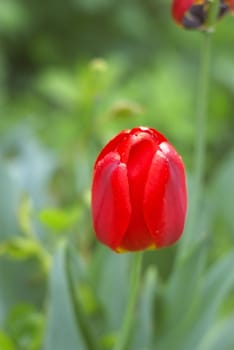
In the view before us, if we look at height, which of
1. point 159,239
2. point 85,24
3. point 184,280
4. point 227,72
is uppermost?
point 85,24

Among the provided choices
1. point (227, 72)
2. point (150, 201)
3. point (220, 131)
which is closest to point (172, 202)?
point (150, 201)

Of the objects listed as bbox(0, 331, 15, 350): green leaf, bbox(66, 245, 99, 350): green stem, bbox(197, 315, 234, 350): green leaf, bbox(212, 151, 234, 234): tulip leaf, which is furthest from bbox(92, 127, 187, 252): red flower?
bbox(212, 151, 234, 234): tulip leaf

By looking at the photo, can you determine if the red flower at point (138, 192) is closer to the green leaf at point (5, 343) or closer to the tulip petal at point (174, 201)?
the tulip petal at point (174, 201)

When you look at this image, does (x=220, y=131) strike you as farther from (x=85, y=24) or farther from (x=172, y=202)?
(x=172, y=202)

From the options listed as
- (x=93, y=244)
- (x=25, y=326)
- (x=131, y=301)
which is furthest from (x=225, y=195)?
(x=131, y=301)

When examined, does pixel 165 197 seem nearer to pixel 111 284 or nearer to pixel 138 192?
pixel 138 192
